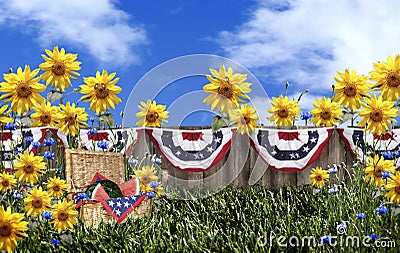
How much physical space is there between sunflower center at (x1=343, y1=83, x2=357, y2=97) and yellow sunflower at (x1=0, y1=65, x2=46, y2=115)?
2296 mm

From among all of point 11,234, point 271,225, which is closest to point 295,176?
point 271,225

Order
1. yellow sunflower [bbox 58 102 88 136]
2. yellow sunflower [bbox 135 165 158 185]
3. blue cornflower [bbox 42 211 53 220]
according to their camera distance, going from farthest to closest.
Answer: yellow sunflower [bbox 135 165 158 185] < yellow sunflower [bbox 58 102 88 136] < blue cornflower [bbox 42 211 53 220]

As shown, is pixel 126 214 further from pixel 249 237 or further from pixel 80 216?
pixel 249 237

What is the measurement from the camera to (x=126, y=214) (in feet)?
16.0

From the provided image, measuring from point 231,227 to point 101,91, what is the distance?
5.49 ft

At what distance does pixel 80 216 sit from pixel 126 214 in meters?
0.41

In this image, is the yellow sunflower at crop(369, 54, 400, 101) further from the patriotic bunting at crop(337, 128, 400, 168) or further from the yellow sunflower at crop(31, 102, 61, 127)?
Result: the patriotic bunting at crop(337, 128, 400, 168)

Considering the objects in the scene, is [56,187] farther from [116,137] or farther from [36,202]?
[116,137]

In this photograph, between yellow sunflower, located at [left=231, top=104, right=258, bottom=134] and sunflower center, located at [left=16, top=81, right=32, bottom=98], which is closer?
sunflower center, located at [left=16, top=81, right=32, bottom=98]

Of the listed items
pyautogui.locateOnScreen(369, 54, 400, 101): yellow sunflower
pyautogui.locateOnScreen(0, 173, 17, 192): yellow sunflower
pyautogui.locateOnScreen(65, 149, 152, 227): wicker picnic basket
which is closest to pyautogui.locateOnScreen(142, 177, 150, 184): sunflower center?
pyautogui.locateOnScreen(65, 149, 152, 227): wicker picnic basket

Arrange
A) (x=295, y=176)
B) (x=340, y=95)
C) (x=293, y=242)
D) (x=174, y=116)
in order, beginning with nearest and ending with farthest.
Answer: (x=293, y=242) → (x=340, y=95) → (x=174, y=116) → (x=295, y=176)

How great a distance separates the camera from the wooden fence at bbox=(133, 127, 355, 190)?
24.8ft

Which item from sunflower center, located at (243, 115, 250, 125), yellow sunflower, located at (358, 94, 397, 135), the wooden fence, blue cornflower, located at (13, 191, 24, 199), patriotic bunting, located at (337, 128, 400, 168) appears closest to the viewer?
yellow sunflower, located at (358, 94, 397, 135)

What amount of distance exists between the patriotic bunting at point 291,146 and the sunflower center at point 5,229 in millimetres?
4596
